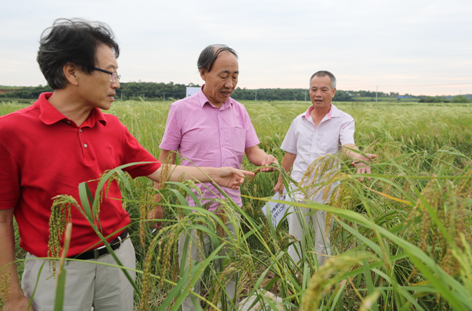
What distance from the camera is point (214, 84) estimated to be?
224cm

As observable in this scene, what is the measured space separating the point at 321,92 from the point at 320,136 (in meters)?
0.45

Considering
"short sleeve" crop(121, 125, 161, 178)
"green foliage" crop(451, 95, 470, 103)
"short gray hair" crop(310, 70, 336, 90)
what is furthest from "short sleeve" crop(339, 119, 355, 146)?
"green foliage" crop(451, 95, 470, 103)

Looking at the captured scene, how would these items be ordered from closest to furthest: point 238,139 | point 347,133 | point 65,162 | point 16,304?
point 16,304
point 65,162
point 238,139
point 347,133

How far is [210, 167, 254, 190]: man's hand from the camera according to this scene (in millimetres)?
1699

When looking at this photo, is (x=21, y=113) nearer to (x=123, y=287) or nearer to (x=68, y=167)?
(x=68, y=167)

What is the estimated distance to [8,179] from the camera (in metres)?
1.24

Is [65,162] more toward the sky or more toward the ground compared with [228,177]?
more toward the sky

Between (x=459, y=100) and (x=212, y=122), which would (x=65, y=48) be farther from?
(x=459, y=100)

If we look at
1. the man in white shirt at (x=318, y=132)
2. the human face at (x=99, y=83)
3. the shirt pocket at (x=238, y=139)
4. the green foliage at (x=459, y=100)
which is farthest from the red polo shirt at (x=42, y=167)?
the green foliage at (x=459, y=100)

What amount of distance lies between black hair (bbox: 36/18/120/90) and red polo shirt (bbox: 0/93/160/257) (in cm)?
13

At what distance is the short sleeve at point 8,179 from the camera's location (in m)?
1.22

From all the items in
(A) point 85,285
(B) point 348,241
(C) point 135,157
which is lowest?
(A) point 85,285

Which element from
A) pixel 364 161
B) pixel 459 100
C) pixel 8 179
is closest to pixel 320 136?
pixel 364 161

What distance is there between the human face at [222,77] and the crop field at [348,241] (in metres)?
0.78
